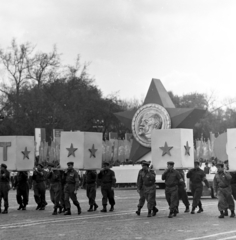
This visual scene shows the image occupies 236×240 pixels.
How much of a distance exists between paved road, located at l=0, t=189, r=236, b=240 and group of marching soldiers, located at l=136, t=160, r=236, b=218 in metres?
0.38

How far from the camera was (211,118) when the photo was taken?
8975cm

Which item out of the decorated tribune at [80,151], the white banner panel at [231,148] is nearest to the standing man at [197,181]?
the white banner panel at [231,148]

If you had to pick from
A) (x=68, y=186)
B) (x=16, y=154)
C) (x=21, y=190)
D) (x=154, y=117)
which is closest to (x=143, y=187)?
(x=68, y=186)

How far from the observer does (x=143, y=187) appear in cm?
1952

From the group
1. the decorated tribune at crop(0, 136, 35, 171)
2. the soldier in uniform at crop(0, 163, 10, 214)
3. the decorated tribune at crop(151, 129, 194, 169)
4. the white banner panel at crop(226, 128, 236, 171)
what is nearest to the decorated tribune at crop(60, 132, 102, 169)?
the decorated tribune at crop(0, 136, 35, 171)

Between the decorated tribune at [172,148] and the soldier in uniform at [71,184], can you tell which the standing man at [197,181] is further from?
the soldier in uniform at [71,184]

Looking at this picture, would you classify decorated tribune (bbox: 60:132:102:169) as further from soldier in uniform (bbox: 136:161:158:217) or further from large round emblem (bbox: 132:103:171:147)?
large round emblem (bbox: 132:103:171:147)

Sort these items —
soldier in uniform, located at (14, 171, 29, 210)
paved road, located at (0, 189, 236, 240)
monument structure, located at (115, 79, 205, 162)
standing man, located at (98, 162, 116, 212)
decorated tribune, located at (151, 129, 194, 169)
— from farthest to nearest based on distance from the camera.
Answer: monument structure, located at (115, 79, 205, 162) → soldier in uniform, located at (14, 171, 29, 210) → decorated tribune, located at (151, 129, 194, 169) → standing man, located at (98, 162, 116, 212) → paved road, located at (0, 189, 236, 240)

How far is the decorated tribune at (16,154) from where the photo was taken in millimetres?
22250

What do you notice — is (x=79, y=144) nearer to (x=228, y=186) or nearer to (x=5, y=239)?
(x=228, y=186)

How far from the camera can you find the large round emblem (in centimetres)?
4400

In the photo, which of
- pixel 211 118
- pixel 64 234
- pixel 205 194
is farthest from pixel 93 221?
pixel 211 118

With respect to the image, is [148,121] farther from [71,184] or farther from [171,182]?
[171,182]

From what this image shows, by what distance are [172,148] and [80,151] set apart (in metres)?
3.10
